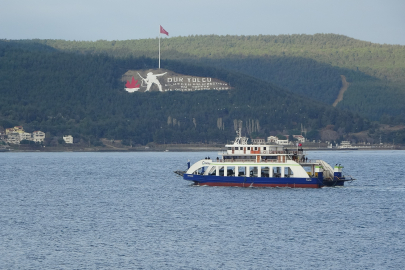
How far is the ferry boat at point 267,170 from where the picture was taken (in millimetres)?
103125

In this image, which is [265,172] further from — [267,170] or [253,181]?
[253,181]

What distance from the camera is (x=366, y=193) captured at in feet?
340

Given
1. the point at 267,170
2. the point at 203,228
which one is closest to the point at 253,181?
the point at 267,170

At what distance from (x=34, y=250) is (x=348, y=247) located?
29.7 m

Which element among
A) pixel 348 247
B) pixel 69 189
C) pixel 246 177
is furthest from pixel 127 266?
pixel 69 189

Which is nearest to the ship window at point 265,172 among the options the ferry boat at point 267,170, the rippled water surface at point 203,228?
the ferry boat at point 267,170

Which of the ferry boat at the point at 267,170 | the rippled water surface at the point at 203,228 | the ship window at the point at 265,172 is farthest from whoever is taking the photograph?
the ship window at the point at 265,172

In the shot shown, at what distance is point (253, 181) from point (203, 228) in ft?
113

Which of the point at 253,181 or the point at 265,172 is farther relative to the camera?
the point at 265,172

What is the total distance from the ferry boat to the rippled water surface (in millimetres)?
1776

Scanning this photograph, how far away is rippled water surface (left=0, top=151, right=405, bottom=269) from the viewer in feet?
186

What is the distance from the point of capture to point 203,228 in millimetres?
71688

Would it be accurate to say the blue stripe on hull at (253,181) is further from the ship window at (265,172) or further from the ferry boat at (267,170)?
the ship window at (265,172)

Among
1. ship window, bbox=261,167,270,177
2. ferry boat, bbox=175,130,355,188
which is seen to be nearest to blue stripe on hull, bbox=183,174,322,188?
ferry boat, bbox=175,130,355,188
